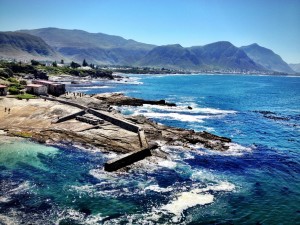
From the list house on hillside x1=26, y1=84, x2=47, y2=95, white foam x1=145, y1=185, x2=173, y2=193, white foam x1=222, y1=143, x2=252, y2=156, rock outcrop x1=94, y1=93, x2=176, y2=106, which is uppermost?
house on hillside x1=26, y1=84, x2=47, y2=95

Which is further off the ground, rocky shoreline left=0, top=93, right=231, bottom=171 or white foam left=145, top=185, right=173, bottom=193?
rocky shoreline left=0, top=93, right=231, bottom=171

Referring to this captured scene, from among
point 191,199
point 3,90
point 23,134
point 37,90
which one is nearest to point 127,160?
point 191,199

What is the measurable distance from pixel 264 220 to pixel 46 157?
30389mm

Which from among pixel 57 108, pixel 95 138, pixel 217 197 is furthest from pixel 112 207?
pixel 57 108

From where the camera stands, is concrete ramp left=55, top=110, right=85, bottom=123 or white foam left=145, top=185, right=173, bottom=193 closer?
white foam left=145, top=185, right=173, bottom=193

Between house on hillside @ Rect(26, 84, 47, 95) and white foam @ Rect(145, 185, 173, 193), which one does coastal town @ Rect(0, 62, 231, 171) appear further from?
house on hillside @ Rect(26, 84, 47, 95)

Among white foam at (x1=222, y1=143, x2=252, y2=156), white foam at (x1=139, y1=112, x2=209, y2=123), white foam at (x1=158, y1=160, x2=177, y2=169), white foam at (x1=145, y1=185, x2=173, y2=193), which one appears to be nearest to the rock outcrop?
white foam at (x1=139, y1=112, x2=209, y2=123)

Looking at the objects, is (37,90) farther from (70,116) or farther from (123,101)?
(70,116)

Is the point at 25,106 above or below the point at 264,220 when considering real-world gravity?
above

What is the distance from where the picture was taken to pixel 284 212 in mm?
32625

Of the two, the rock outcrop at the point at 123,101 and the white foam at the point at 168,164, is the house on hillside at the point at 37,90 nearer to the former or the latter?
the rock outcrop at the point at 123,101

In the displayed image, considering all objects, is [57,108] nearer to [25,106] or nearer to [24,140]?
[25,106]

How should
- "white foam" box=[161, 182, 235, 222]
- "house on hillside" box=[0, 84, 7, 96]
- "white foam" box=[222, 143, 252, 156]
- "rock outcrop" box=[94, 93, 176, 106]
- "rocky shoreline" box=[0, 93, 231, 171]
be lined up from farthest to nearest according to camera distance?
1. "rock outcrop" box=[94, 93, 176, 106]
2. "house on hillside" box=[0, 84, 7, 96]
3. "rocky shoreline" box=[0, 93, 231, 171]
4. "white foam" box=[222, 143, 252, 156]
5. "white foam" box=[161, 182, 235, 222]

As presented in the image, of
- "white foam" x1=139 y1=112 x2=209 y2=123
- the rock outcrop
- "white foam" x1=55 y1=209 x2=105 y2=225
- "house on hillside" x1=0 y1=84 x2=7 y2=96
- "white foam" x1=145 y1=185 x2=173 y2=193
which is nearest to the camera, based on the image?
"white foam" x1=55 y1=209 x2=105 y2=225
